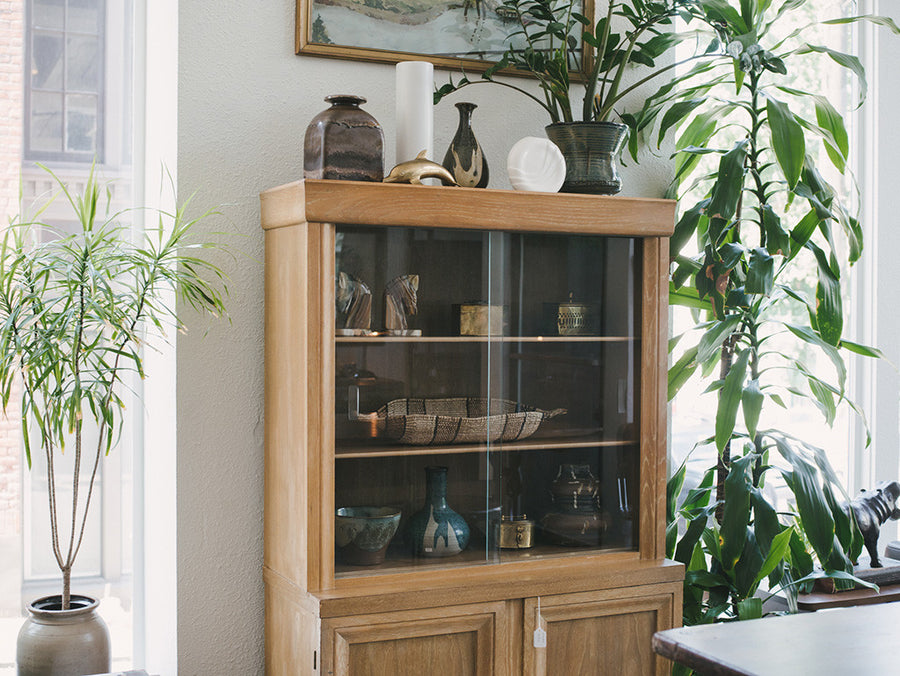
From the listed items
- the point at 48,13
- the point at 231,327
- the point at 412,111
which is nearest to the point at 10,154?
the point at 48,13

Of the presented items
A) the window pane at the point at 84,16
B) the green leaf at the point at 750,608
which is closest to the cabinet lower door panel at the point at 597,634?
the green leaf at the point at 750,608

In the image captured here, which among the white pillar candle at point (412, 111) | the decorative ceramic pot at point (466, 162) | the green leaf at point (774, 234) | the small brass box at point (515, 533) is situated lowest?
the small brass box at point (515, 533)

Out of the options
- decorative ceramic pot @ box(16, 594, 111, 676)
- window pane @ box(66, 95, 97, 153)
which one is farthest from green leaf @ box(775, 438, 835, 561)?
window pane @ box(66, 95, 97, 153)

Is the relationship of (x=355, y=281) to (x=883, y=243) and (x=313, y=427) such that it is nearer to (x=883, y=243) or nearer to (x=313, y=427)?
(x=313, y=427)

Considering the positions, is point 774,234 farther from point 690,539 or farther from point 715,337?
point 690,539

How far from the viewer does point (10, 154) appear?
2771mm

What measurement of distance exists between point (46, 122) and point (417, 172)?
46.5 inches

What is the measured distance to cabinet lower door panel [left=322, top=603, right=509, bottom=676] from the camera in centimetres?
230

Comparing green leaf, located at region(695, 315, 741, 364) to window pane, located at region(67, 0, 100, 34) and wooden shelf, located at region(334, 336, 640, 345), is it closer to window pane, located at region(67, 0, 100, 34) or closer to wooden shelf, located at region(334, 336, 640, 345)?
wooden shelf, located at region(334, 336, 640, 345)

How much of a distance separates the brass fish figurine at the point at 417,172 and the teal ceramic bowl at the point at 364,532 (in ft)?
2.78

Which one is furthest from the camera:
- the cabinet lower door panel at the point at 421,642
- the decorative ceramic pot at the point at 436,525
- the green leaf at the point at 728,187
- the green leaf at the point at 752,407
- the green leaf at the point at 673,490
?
the green leaf at the point at 673,490

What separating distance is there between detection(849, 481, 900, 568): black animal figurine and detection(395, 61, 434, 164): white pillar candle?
175cm

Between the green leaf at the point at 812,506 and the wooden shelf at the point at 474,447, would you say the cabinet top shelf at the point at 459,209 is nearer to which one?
the wooden shelf at the point at 474,447

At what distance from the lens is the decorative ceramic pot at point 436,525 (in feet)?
8.29
